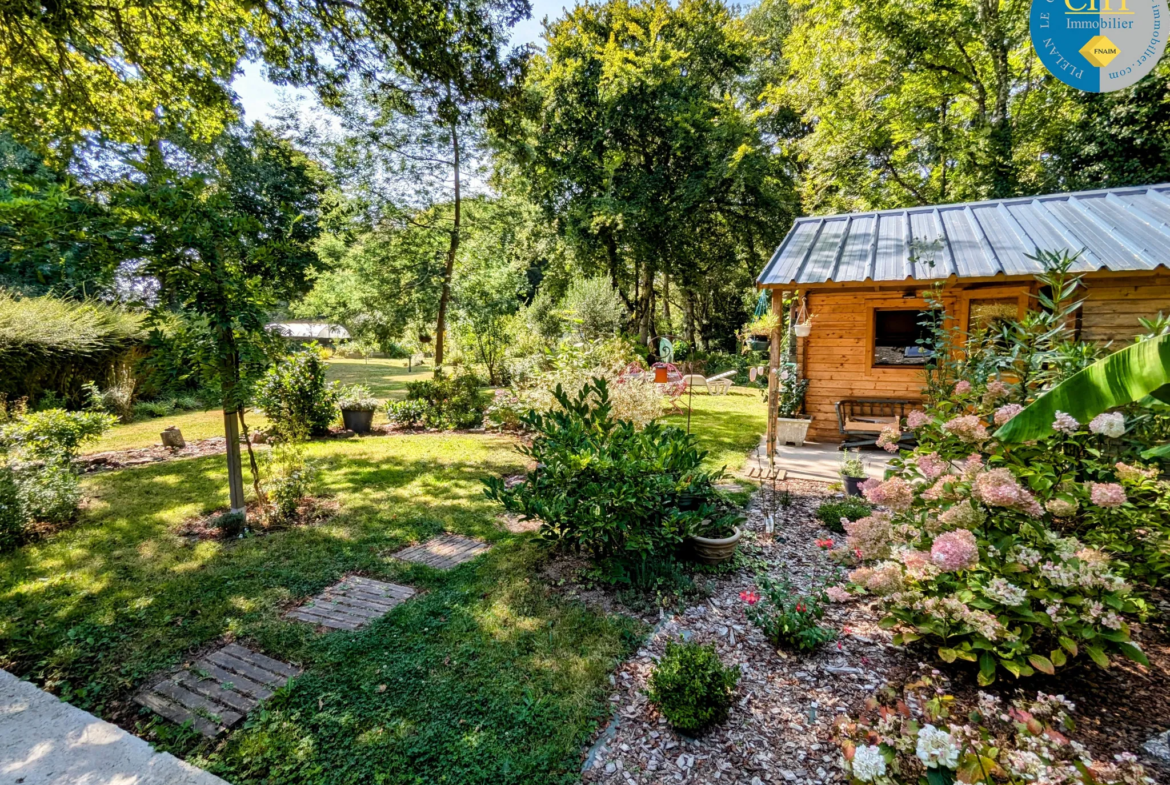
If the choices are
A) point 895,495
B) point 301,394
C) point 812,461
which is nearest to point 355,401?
point 301,394

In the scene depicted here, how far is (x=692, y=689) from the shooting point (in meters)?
2.29

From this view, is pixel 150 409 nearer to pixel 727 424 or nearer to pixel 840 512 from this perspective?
pixel 727 424

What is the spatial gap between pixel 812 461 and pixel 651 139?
14876 mm

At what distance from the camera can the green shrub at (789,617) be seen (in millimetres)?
2849

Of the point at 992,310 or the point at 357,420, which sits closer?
the point at 992,310

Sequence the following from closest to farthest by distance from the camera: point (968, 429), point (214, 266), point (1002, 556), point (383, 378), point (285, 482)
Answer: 1. point (1002, 556)
2. point (968, 429)
3. point (214, 266)
4. point (285, 482)
5. point (383, 378)

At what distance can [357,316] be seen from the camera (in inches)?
473

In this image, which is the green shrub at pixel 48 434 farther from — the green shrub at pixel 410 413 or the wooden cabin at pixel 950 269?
the wooden cabin at pixel 950 269

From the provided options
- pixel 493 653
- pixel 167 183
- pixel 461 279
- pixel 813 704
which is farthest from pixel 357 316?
pixel 813 704

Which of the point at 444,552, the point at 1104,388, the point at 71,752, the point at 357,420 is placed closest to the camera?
the point at 1104,388

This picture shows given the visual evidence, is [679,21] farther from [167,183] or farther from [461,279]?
[167,183]

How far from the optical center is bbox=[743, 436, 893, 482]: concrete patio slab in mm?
6574

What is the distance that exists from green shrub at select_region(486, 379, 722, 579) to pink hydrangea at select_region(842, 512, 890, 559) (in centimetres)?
107

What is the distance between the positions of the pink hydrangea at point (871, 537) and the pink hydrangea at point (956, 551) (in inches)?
22.5
